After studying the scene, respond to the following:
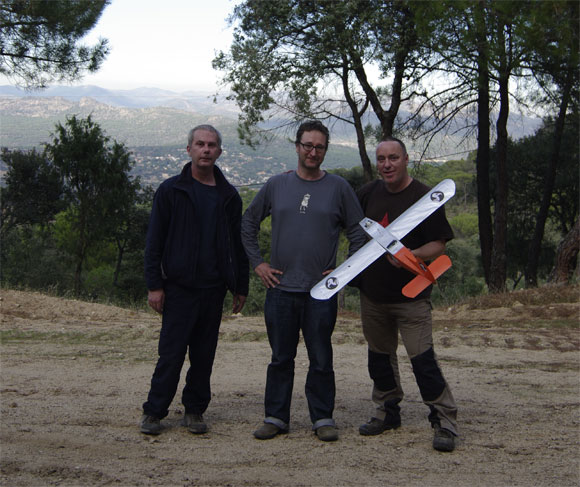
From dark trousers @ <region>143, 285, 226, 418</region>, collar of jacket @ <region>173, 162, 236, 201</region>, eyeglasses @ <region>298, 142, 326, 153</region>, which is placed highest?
eyeglasses @ <region>298, 142, 326, 153</region>

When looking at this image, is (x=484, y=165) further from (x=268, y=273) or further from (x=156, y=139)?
(x=156, y=139)

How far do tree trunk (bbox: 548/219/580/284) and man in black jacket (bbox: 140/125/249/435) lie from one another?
36.2 ft

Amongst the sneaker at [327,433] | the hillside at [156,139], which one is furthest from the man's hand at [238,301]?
the hillside at [156,139]

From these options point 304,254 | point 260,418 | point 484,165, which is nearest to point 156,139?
point 484,165

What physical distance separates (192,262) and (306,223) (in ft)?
2.80

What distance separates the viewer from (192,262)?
4191 mm

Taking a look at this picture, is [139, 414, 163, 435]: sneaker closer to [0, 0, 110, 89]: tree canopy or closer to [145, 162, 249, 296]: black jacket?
[145, 162, 249, 296]: black jacket

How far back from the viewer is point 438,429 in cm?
409

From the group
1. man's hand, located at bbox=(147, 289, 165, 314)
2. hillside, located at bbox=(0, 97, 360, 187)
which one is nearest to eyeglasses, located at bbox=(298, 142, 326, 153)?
man's hand, located at bbox=(147, 289, 165, 314)

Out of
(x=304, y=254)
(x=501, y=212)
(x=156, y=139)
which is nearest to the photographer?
(x=304, y=254)

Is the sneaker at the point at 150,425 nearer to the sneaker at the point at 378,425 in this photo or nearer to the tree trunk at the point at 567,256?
the sneaker at the point at 378,425

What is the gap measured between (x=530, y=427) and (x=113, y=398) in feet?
11.7

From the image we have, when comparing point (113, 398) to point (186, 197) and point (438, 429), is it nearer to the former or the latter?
point (186, 197)

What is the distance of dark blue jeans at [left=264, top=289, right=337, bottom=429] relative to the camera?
4.12 m
